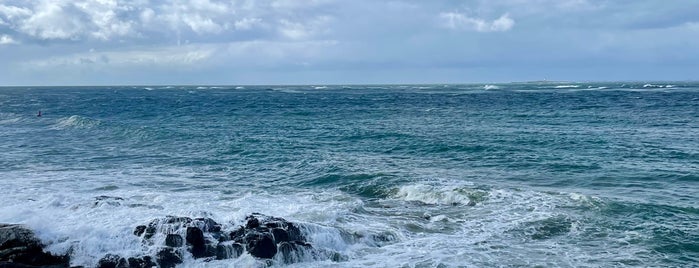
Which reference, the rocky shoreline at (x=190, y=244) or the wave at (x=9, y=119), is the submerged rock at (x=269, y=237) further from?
the wave at (x=9, y=119)

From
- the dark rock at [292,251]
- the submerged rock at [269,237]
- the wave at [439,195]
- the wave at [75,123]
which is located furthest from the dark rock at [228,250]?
the wave at [75,123]

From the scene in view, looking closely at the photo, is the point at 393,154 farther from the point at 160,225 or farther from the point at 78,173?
the point at 160,225

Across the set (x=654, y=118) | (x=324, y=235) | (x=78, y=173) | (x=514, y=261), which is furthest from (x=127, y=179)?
(x=654, y=118)

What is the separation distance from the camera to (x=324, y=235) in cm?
1576

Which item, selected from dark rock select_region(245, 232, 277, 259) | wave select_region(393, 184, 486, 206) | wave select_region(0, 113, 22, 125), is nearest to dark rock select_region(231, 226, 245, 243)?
dark rock select_region(245, 232, 277, 259)

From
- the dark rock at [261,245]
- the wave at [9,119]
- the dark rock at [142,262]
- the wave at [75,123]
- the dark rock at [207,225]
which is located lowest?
the wave at [9,119]

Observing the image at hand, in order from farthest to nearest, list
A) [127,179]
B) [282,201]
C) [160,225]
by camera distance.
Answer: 1. [127,179]
2. [282,201]
3. [160,225]

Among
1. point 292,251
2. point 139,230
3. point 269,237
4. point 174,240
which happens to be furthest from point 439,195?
point 139,230

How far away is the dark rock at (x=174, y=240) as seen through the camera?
14.7 m

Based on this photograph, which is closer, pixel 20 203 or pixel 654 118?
pixel 20 203

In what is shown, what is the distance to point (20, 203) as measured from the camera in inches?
759

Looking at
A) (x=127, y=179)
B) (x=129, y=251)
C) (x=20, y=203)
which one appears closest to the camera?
(x=129, y=251)

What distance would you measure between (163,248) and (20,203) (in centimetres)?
797

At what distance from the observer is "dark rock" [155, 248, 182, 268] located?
46.0 ft
